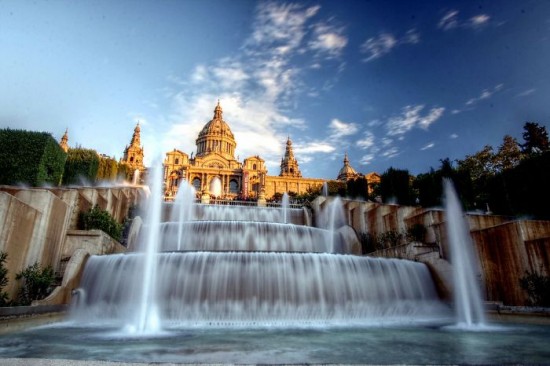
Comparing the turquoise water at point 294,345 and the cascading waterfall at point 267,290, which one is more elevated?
the cascading waterfall at point 267,290

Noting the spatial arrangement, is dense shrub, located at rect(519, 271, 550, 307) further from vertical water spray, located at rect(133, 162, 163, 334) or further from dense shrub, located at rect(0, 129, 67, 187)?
dense shrub, located at rect(0, 129, 67, 187)

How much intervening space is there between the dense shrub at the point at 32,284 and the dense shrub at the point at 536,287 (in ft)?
44.9

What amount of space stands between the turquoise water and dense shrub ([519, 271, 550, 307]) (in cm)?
239

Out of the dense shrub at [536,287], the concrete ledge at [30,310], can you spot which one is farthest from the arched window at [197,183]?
the dense shrub at [536,287]

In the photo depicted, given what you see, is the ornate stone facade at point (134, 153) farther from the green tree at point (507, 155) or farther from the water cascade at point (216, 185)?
the green tree at point (507, 155)

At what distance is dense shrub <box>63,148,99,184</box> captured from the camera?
2648cm

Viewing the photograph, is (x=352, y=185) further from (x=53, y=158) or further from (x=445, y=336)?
(x=445, y=336)

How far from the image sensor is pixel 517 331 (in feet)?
24.8

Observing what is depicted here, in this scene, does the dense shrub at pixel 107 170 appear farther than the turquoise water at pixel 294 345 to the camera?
Yes

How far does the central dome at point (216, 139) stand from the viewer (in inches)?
4323

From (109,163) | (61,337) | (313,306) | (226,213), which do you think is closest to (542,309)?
(313,306)

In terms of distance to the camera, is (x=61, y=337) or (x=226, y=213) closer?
(x=61, y=337)

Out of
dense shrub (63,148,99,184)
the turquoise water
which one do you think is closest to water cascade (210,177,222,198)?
dense shrub (63,148,99,184)

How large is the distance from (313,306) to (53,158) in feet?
53.9
